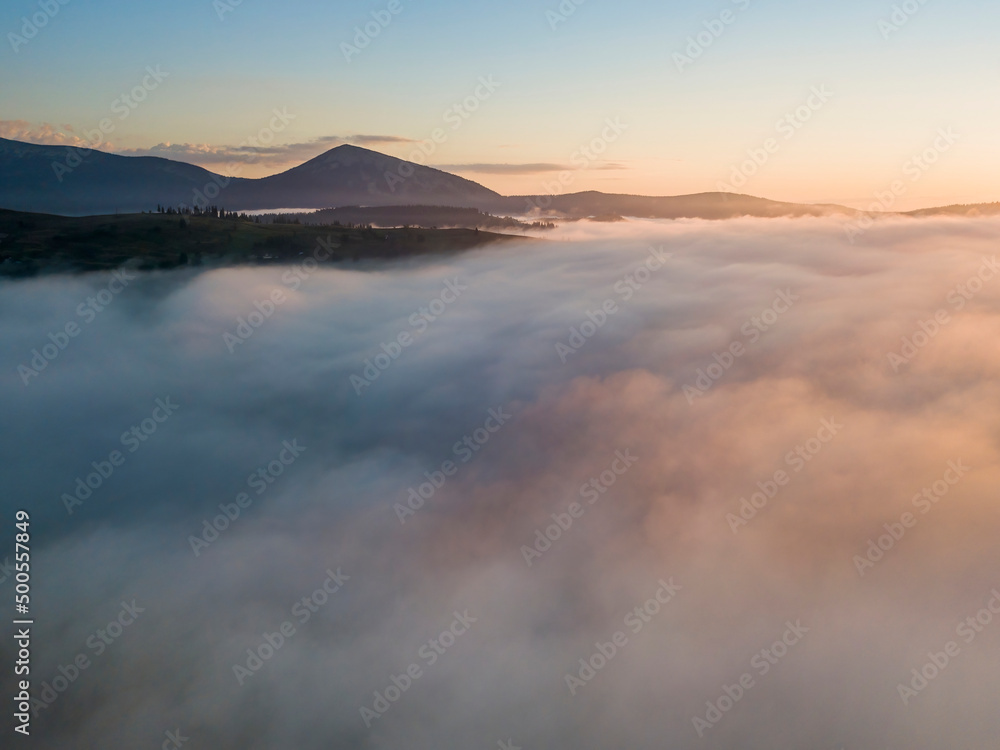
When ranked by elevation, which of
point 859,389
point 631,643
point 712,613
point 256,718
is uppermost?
point 859,389

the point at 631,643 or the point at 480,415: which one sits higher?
the point at 480,415

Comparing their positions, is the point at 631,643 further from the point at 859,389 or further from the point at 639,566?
the point at 859,389

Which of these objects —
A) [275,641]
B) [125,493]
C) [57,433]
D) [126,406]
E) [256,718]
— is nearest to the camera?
[256,718]

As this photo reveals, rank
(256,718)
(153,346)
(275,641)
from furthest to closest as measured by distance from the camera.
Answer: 1. (153,346)
2. (275,641)
3. (256,718)

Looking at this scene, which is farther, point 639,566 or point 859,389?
point 859,389

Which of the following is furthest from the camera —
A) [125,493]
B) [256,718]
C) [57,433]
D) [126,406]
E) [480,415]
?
[480,415]

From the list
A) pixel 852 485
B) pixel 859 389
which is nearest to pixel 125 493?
pixel 852 485

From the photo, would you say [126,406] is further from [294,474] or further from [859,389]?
[859,389]

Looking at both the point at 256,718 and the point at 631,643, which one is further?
the point at 631,643

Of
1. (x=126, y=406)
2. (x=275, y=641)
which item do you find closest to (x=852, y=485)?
(x=275, y=641)
